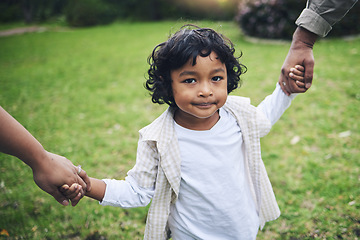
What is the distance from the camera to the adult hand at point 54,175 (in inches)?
45.1

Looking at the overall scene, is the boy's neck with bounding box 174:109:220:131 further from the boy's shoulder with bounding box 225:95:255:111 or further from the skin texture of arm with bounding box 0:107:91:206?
the skin texture of arm with bounding box 0:107:91:206

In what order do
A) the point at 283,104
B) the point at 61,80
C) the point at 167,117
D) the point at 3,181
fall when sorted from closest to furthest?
the point at 167,117, the point at 283,104, the point at 3,181, the point at 61,80

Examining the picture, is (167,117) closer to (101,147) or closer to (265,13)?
(101,147)

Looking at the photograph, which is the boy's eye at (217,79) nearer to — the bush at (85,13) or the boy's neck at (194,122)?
the boy's neck at (194,122)

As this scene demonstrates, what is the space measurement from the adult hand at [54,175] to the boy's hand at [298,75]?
1207 mm

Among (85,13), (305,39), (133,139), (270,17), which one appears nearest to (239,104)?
(305,39)

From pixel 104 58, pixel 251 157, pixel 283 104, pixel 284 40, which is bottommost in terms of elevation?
pixel 104 58

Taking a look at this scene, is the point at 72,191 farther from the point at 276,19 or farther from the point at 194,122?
the point at 276,19

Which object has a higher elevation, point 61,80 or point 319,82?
point 319,82

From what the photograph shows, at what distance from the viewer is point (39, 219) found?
2.57m

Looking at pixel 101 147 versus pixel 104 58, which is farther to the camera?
pixel 104 58

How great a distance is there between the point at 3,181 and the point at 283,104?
10.1 ft

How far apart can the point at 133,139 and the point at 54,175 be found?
8.83 ft

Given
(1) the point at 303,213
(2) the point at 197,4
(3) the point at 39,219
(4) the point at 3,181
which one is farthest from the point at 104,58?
(2) the point at 197,4
